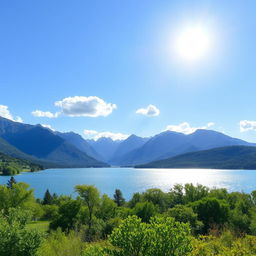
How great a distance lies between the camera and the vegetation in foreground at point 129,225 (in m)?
10.4

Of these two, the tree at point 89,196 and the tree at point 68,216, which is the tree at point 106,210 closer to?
the tree at point 89,196

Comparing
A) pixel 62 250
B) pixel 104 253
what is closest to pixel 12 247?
pixel 62 250

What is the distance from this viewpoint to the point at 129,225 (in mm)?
10406

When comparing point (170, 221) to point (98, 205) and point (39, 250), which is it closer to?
point (39, 250)

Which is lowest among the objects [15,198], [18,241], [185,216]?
[185,216]

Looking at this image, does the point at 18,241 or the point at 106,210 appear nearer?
the point at 18,241

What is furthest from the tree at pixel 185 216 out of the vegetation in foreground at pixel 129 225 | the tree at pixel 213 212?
the tree at pixel 213 212

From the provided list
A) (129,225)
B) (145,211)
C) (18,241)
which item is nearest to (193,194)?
(145,211)

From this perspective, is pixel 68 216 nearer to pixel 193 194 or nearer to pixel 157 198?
pixel 157 198

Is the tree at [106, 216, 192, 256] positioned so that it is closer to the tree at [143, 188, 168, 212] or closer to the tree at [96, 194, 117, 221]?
the tree at [96, 194, 117, 221]

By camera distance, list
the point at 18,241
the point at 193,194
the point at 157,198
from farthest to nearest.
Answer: the point at 193,194
the point at 157,198
the point at 18,241

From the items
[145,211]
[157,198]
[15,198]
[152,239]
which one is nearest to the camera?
[152,239]

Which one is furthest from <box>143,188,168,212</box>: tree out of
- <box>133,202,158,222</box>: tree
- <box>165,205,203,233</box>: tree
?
<box>165,205,203,233</box>: tree

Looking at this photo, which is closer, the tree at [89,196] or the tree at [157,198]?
the tree at [89,196]
